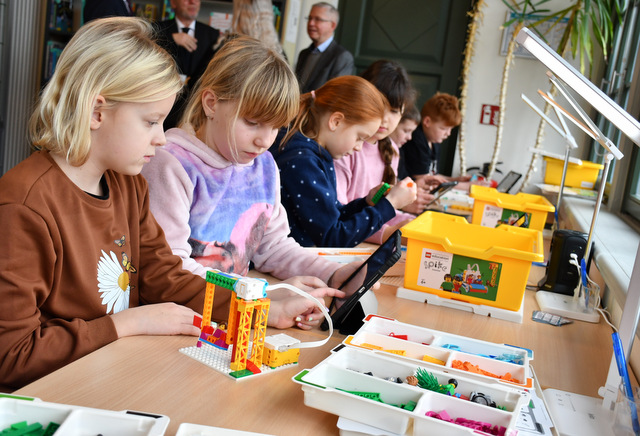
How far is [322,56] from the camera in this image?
4.09 metres

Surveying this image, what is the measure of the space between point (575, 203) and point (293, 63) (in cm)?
274

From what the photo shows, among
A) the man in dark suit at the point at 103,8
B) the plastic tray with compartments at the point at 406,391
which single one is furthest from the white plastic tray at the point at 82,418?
the man in dark suit at the point at 103,8

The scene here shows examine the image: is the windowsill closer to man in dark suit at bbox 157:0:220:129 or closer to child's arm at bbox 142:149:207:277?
child's arm at bbox 142:149:207:277

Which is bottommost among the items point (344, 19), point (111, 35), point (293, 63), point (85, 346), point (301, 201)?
point (85, 346)

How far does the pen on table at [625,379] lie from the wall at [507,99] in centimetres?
395

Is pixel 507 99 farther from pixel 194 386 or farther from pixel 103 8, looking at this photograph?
pixel 194 386

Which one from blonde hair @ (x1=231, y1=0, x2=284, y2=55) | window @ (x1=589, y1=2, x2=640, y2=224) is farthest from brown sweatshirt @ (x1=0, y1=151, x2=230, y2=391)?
blonde hair @ (x1=231, y1=0, x2=284, y2=55)

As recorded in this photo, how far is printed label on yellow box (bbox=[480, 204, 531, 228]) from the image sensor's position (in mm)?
2361

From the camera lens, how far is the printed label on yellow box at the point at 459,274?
1.46 metres

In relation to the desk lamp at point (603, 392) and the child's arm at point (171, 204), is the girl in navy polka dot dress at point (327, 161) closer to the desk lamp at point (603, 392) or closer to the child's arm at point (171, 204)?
the child's arm at point (171, 204)

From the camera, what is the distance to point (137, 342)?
3.32 ft

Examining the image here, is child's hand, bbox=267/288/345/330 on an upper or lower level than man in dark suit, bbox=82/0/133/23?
lower

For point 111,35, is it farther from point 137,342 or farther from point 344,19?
point 344,19

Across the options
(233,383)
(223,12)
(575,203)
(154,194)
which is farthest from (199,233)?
(223,12)
